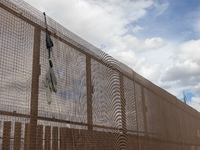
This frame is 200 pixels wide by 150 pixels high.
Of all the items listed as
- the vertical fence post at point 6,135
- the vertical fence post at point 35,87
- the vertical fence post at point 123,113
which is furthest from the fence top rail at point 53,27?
the vertical fence post at point 6,135

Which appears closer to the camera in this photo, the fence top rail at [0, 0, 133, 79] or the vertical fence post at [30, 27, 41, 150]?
the vertical fence post at [30, 27, 41, 150]

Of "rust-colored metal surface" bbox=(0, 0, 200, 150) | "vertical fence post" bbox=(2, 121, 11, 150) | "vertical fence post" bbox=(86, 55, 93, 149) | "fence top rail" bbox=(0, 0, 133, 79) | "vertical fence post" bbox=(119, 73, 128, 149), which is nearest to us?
"vertical fence post" bbox=(2, 121, 11, 150)

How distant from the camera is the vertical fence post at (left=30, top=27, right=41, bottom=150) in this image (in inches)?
85.5

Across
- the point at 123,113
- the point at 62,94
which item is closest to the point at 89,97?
the point at 62,94

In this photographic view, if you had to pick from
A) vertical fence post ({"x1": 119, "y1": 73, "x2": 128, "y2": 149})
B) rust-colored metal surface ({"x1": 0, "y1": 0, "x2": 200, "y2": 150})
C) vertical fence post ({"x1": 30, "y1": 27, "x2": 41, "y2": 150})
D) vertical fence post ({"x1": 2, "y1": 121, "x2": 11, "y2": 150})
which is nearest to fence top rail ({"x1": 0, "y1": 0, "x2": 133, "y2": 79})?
rust-colored metal surface ({"x1": 0, "y1": 0, "x2": 200, "y2": 150})

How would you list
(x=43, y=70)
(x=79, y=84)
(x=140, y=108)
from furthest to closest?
(x=140, y=108) → (x=79, y=84) → (x=43, y=70)

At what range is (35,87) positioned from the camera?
91.0 inches

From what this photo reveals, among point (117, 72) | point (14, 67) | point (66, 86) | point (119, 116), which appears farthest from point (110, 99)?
point (14, 67)

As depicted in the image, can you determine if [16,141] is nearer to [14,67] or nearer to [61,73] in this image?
[14,67]

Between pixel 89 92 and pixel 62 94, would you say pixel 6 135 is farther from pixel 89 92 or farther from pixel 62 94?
pixel 89 92

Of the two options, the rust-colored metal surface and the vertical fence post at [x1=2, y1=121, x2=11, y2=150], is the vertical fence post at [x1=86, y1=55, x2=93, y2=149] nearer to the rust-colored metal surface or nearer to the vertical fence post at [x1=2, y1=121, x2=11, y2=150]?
the rust-colored metal surface

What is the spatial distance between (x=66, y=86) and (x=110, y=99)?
1122 millimetres

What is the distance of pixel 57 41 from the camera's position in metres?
2.79

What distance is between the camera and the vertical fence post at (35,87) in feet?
7.13
